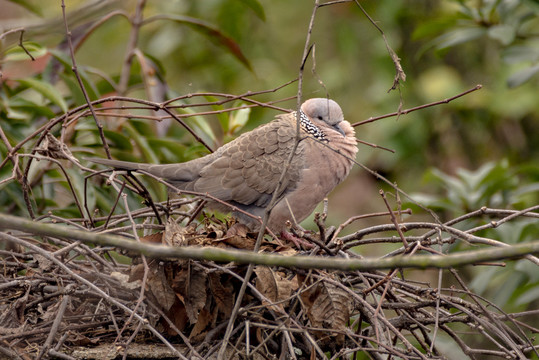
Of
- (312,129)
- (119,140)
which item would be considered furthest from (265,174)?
(119,140)

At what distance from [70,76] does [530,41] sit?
3208 millimetres

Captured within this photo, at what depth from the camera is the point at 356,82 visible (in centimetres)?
707

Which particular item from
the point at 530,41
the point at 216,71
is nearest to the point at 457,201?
the point at 530,41

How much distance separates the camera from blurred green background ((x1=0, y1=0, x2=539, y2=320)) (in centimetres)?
384

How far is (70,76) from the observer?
4.00 m

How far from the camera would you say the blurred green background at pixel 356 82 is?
384cm

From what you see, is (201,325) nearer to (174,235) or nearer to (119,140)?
(174,235)

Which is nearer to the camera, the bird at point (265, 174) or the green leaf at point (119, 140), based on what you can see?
the bird at point (265, 174)

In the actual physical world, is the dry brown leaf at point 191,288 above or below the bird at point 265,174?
below

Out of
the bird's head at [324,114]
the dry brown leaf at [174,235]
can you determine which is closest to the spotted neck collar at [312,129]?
the bird's head at [324,114]

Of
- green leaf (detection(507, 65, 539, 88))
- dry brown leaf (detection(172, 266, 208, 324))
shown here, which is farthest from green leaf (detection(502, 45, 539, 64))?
dry brown leaf (detection(172, 266, 208, 324))

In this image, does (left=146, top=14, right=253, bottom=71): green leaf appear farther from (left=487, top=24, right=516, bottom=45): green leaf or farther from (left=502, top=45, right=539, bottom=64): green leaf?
(left=502, top=45, right=539, bottom=64): green leaf

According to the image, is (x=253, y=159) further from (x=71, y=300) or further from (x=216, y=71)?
(x=216, y=71)

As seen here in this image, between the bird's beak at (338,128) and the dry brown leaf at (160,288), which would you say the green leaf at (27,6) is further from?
the dry brown leaf at (160,288)
